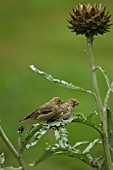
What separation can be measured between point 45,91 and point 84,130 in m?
1.65

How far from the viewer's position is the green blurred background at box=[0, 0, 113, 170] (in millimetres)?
8320

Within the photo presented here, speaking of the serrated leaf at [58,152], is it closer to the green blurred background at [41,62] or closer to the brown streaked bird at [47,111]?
the brown streaked bird at [47,111]

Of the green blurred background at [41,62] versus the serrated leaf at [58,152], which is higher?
the green blurred background at [41,62]

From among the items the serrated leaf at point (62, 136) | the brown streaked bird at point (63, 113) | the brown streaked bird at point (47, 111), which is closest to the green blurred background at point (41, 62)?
the brown streaked bird at point (47, 111)

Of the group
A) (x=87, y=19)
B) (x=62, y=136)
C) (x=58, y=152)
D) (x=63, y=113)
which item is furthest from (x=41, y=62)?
(x=58, y=152)

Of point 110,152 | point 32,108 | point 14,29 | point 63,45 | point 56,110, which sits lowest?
point 110,152

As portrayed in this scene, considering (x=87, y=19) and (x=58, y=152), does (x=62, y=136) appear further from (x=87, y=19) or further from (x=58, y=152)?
(x=87, y=19)

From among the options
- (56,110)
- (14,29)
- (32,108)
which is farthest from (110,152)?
(14,29)

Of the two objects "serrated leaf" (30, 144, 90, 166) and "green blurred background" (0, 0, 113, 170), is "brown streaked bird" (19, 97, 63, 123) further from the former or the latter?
"green blurred background" (0, 0, 113, 170)

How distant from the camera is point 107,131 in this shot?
2719 millimetres

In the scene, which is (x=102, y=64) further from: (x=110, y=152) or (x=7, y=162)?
(x=110, y=152)

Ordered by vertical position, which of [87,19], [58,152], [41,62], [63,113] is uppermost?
[41,62]

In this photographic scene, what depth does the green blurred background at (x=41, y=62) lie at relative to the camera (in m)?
8.32

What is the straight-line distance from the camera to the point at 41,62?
11297 millimetres
